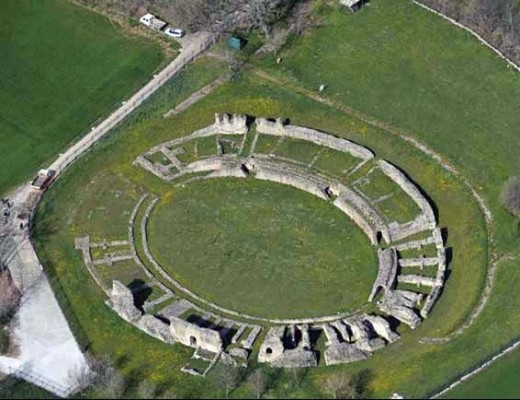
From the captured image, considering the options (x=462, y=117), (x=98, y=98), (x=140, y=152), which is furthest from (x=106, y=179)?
(x=462, y=117)

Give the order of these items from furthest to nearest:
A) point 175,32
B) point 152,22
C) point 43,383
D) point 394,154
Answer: point 152,22 < point 175,32 < point 394,154 < point 43,383

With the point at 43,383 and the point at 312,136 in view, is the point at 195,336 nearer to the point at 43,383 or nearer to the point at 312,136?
the point at 43,383

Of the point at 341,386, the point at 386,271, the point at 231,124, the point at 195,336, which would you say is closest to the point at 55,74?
the point at 231,124

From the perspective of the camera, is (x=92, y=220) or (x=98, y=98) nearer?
(x=92, y=220)

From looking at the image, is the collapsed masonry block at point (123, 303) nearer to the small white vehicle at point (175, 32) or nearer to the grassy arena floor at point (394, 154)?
the grassy arena floor at point (394, 154)

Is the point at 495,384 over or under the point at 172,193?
under

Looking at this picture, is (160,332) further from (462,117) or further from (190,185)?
(462,117)
